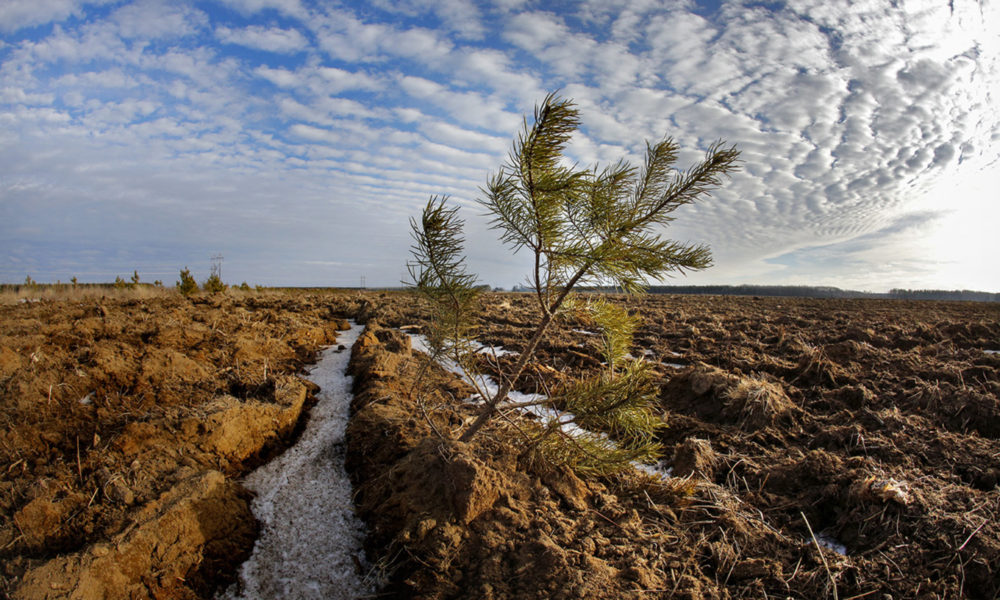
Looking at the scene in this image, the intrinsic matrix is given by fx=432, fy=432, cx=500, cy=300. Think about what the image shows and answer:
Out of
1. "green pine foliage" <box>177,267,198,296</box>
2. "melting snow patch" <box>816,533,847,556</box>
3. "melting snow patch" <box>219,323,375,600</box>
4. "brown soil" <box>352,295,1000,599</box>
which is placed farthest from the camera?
"green pine foliage" <box>177,267,198,296</box>

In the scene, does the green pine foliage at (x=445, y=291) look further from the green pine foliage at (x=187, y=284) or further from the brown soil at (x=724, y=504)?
the green pine foliage at (x=187, y=284)

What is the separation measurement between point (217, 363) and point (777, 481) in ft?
19.5

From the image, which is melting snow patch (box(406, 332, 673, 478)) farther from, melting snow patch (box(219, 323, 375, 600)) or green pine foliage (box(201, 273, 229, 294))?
green pine foliage (box(201, 273, 229, 294))

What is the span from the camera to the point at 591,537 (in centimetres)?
248

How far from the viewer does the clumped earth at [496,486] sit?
233 cm

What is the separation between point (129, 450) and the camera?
3.25 metres

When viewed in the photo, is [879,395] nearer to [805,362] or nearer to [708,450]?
[805,362]

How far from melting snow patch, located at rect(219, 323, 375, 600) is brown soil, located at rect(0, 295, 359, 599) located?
138 mm

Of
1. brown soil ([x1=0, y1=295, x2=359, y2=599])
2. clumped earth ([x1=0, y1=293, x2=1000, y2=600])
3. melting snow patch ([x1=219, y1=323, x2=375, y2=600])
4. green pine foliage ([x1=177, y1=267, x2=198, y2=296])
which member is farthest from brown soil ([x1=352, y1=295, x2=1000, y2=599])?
green pine foliage ([x1=177, y1=267, x2=198, y2=296])

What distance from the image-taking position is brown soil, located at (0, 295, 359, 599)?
97.1 inches

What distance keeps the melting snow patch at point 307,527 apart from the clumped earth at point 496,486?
0.15 meters

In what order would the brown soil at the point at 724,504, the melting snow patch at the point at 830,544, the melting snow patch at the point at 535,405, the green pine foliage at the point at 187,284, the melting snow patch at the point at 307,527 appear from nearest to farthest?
the brown soil at the point at 724,504
the melting snow patch at the point at 307,527
the melting snow patch at the point at 830,544
the melting snow patch at the point at 535,405
the green pine foliage at the point at 187,284

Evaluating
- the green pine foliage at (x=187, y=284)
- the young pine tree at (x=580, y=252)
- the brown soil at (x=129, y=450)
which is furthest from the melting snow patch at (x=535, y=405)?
the green pine foliage at (x=187, y=284)

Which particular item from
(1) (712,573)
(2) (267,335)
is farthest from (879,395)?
(2) (267,335)
